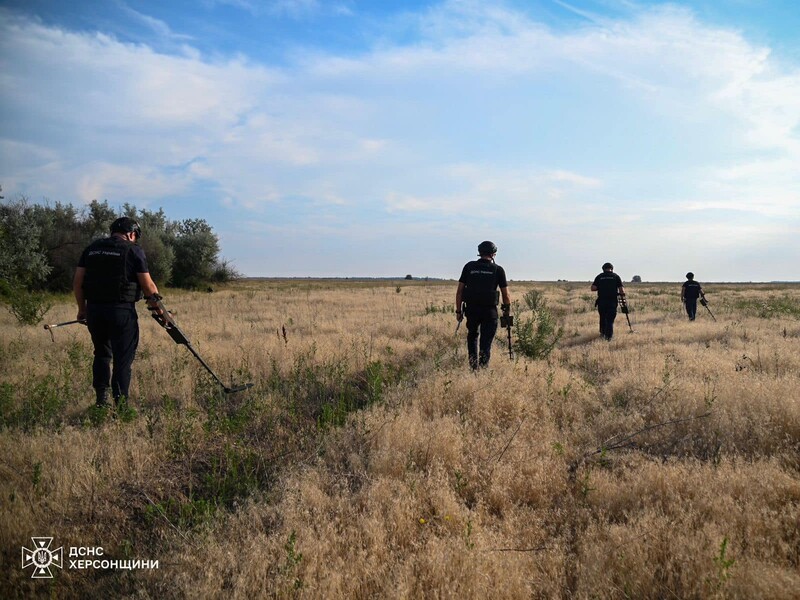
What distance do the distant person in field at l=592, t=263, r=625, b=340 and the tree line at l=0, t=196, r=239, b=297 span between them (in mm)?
16117

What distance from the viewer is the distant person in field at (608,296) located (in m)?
11.9

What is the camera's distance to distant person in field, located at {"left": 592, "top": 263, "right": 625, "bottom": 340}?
11.9 m

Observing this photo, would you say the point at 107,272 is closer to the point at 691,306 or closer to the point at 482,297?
the point at 482,297

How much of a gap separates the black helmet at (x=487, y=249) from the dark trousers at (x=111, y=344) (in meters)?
4.97

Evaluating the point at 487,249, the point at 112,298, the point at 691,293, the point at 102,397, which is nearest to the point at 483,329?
the point at 487,249

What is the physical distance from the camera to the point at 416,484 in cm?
367

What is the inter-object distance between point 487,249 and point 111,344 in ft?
17.3

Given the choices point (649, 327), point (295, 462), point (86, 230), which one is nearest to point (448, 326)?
point (649, 327)

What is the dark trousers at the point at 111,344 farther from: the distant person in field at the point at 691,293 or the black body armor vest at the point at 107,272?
the distant person in field at the point at 691,293

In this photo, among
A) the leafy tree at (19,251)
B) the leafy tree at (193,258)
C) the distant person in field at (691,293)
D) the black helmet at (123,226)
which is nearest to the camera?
the black helmet at (123,226)

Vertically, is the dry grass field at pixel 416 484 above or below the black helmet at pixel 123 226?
below

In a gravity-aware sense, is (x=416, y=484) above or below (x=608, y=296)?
below

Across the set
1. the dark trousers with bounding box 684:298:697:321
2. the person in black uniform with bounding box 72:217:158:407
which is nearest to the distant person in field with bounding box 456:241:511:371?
the person in black uniform with bounding box 72:217:158:407

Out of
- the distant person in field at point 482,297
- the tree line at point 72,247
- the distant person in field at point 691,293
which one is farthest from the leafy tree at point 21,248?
A: the distant person in field at point 691,293
